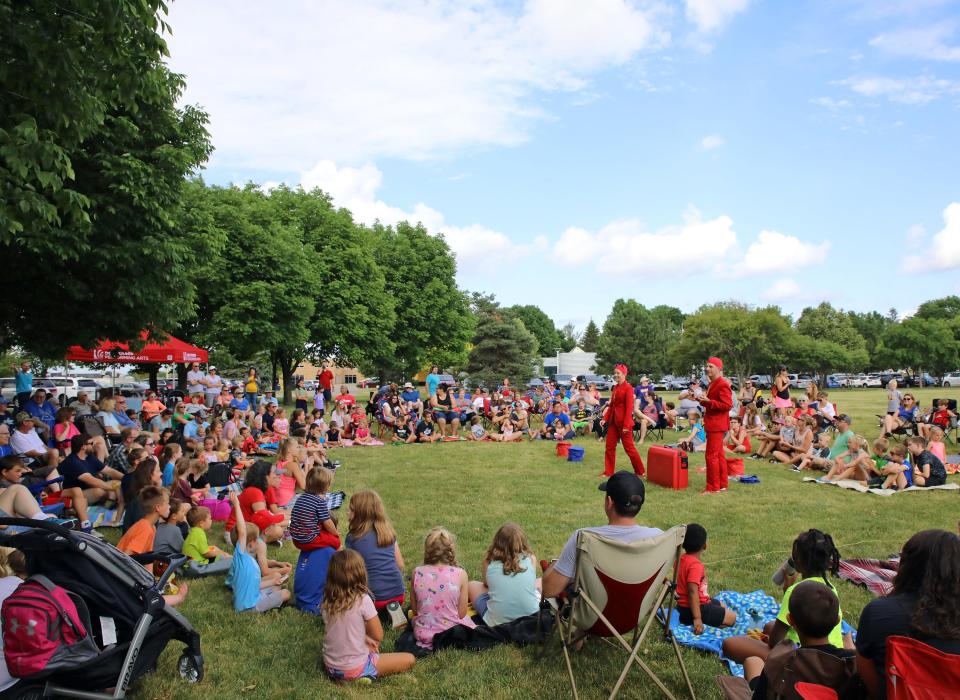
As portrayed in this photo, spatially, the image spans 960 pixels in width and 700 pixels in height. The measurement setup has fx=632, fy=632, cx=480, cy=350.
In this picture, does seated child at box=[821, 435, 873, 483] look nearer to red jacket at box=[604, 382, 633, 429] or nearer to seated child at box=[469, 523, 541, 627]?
red jacket at box=[604, 382, 633, 429]

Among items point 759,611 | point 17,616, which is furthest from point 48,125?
point 759,611


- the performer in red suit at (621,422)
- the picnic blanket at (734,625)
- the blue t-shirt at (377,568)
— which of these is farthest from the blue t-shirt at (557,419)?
the blue t-shirt at (377,568)

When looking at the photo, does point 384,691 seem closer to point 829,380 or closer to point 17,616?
point 17,616

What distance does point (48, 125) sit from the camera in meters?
6.75

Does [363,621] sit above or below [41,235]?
below

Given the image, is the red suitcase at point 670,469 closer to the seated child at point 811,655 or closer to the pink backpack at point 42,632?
the seated child at point 811,655

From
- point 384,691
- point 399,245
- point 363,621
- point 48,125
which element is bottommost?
point 384,691

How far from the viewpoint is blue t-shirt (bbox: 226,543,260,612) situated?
515cm

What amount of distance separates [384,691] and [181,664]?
4.31ft

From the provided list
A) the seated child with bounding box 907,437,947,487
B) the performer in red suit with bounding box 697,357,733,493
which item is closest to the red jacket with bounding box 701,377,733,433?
the performer in red suit with bounding box 697,357,733,493

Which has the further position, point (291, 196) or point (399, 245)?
point (399, 245)

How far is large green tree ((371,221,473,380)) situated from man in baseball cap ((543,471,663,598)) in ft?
108

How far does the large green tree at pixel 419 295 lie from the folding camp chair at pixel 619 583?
109 ft

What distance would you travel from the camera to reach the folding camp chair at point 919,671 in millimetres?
2176
